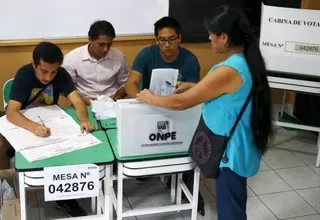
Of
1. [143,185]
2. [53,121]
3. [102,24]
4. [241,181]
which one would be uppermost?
[102,24]

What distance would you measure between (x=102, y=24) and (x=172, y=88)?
0.81m

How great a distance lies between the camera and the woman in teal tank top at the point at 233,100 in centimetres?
192

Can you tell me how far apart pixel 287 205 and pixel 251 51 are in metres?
1.45

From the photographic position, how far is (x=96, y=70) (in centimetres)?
307

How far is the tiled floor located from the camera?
2.84m

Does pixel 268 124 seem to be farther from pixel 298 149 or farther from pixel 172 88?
pixel 298 149

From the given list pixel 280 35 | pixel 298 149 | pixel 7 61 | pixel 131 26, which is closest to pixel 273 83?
→ pixel 280 35

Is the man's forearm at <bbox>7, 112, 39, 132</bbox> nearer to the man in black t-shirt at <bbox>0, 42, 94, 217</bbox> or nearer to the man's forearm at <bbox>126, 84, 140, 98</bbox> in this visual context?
the man in black t-shirt at <bbox>0, 42, 94, 217</bbox>

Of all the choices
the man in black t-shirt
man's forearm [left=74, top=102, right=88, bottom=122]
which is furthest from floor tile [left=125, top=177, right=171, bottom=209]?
man's forearm [left=74, top=102, right=88, bottom=122]

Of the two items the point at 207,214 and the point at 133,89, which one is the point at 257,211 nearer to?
the point at 207,214

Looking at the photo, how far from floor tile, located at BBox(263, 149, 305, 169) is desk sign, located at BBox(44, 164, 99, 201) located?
1861mm

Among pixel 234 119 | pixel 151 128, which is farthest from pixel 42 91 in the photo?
pixel 234 119

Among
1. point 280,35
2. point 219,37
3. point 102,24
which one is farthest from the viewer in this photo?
point 280,35

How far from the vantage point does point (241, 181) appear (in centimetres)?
209
